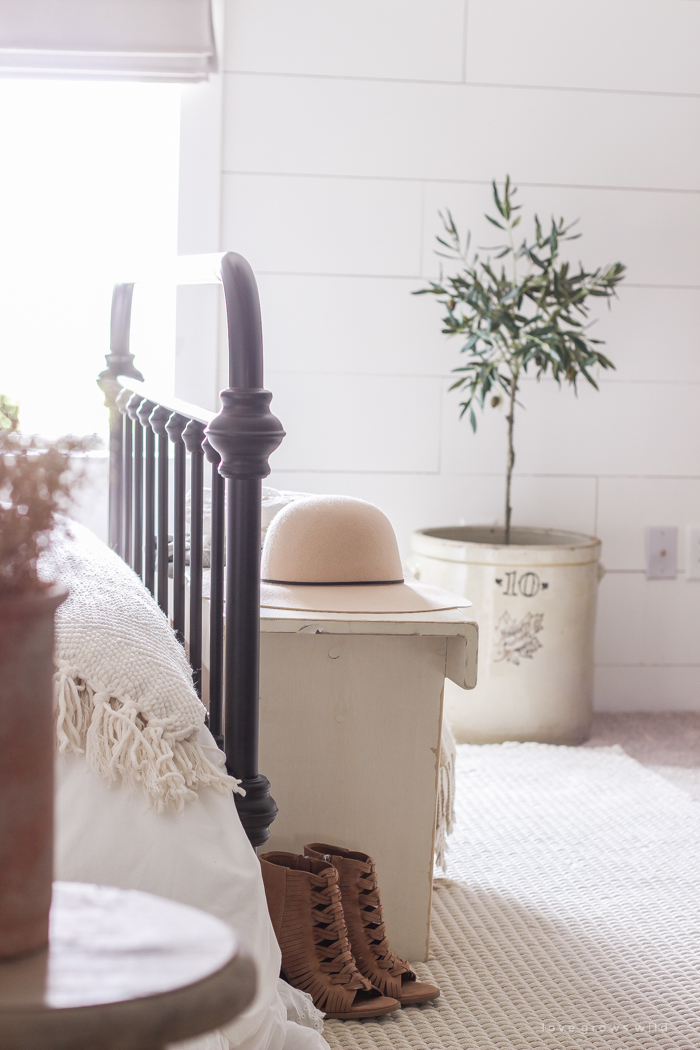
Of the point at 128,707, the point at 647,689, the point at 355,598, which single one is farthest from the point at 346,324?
the point at 128,707

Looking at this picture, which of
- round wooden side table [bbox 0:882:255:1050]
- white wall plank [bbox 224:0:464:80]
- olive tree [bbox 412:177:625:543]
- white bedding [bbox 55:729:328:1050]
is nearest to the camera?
round wooden side table [bbox 0:882:255:1050]

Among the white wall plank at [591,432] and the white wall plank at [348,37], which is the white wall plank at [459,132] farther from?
the white wall plank at [591,432]

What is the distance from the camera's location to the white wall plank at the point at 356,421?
2.46 m

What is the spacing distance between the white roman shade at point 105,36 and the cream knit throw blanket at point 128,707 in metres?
1.78

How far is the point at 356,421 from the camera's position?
2.48 metres

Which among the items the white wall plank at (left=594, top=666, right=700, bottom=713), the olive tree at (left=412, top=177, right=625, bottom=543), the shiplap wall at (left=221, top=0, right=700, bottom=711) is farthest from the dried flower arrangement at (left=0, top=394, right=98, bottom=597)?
the white wall plank at (left=594, top=666, right=700, bottom=713)

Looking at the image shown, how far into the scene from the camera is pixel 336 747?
125 cm

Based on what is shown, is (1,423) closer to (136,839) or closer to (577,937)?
(136,839)

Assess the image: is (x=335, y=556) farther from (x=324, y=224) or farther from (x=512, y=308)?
(x=324, y=224)

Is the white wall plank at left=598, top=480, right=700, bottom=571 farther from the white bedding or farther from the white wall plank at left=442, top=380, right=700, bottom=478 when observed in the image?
the white bedding

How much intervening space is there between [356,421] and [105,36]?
106cm

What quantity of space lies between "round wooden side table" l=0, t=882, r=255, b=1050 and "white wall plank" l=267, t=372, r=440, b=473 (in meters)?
2.00

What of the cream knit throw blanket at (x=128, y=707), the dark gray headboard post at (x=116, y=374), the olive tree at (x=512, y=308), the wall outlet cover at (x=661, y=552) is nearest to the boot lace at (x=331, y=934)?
the cream knit throw blanket at (x=128, y=707)

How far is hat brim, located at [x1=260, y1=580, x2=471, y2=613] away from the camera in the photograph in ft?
4.02
